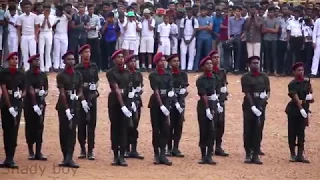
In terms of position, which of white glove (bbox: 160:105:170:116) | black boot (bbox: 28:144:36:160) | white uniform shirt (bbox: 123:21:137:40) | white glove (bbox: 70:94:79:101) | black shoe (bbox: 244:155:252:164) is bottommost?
black shoe (bbox: 244:155:252:164)

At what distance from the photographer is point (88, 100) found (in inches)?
655

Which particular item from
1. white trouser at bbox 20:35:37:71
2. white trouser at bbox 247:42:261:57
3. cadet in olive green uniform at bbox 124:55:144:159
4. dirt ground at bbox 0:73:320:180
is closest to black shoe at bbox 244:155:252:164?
dirt ground at bbox 0:73:320:180

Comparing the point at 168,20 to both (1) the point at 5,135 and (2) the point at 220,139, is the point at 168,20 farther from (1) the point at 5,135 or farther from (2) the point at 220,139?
(1) the point at 5,135

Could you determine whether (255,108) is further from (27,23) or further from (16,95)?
(27,23)

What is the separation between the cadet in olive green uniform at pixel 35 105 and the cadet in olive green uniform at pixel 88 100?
2.34 feet

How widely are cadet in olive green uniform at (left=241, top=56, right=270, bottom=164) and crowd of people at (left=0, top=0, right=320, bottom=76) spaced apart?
11110mm

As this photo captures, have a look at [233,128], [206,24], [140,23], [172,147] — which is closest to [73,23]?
[140,23]

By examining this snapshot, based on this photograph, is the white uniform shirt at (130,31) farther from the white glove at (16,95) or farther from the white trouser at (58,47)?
the white glove at (16,95)

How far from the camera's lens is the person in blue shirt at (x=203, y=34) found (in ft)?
93.4

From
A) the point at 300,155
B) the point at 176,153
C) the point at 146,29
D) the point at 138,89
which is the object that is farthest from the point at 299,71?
the point at 146,29

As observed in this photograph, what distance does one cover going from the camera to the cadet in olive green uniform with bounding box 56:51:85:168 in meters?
15.8

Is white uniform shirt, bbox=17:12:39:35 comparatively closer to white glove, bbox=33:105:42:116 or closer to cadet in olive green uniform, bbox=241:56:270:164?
white glove, bbox=33:105:42:116

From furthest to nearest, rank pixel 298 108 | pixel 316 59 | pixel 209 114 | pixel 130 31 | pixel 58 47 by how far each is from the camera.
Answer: pixel 316 59 < pixel 130 31 < pixel 58 47 < pixel 298 108 < pixel 209 114

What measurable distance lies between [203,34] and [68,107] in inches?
520
